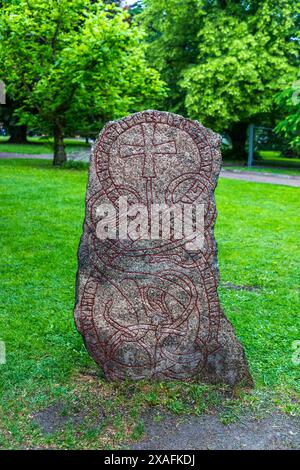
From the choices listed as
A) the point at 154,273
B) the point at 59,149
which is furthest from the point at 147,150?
the point at 59,149

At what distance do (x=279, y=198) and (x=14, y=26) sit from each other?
8293 millimetres

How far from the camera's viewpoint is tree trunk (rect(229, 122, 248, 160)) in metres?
25.7

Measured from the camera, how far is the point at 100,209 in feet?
13.2

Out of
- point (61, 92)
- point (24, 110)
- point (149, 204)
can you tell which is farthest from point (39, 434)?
point (24, 110)

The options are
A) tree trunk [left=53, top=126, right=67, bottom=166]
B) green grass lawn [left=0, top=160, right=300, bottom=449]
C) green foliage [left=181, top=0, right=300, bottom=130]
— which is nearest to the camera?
green grass lawn [left=0, top=160, right=300, bottom=449]

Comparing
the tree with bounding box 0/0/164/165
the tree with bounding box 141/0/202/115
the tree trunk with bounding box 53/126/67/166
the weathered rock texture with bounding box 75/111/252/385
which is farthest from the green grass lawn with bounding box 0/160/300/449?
the tree with bounding box 141/0/202/115

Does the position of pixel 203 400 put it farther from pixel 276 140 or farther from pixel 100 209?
pixel 276 140

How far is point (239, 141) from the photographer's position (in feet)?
85.1

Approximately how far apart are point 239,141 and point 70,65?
12443 mm

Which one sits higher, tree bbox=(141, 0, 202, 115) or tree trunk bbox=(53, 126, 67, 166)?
tree bbox=(141, 0, 202, 115)

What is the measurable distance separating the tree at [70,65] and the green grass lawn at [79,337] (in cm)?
584

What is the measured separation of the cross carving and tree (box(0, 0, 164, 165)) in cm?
1118

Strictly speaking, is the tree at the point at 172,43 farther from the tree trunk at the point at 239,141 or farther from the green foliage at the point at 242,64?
the tree trunk at the point at 239,141

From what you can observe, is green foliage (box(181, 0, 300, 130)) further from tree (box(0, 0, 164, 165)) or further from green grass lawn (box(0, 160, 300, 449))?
green grass lawn (box(0, 160, 300, 449))
